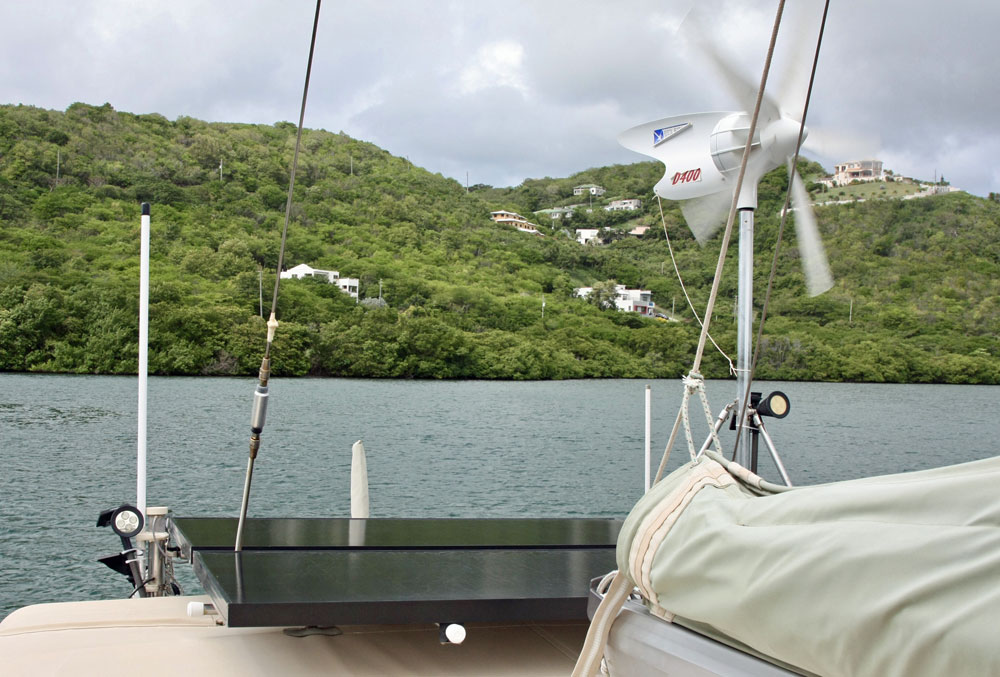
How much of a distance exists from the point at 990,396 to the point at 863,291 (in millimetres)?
7726

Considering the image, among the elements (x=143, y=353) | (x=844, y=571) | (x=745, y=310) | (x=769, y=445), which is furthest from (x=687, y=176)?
(x=844, y=571)

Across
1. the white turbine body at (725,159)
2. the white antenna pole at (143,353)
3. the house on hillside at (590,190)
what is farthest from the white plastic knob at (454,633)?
the house on hillside at (590,190)

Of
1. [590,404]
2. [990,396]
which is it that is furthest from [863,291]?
[590,404]

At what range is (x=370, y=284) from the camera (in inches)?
1769

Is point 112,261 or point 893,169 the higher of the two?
point 893,169

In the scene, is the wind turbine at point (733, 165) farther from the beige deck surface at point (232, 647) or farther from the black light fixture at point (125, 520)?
the black light fixture at point (125, 520)

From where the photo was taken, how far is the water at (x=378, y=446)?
48.2 feet

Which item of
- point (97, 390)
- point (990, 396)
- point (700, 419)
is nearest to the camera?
point (97, 390)

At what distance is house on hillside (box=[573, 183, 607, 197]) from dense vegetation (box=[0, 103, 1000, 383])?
14137 mm

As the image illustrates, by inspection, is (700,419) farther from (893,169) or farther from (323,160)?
(323,160)

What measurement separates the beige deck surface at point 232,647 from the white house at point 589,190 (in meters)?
64.2

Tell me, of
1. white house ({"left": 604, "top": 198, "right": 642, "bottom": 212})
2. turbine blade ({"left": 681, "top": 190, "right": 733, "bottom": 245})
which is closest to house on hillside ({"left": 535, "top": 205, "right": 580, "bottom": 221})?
white house ({"left": 604, "top": 198, "right": 642, "bottom": 212})

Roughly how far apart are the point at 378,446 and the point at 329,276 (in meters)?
21.0

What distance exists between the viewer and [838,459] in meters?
27.3
